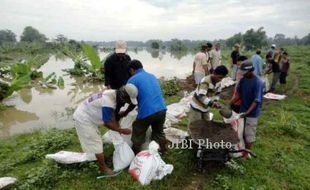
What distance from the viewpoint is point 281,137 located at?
6164mm

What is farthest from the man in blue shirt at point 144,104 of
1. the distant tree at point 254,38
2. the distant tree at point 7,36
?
the distant tree at point 7,36

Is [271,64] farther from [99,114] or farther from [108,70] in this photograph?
[99,114]

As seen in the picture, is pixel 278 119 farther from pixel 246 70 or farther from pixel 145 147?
pixel 145 147

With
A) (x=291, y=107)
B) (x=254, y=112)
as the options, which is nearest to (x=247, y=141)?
(x=254, y=112)

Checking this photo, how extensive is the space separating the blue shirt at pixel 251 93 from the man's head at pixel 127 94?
179 centimetres

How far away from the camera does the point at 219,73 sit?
4422mm

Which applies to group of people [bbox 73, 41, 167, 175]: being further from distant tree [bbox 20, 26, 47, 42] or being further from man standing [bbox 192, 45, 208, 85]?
distant tree [bbox 20, 26, 47, 42]

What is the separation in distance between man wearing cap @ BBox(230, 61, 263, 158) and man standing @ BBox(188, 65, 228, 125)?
0.37 metres

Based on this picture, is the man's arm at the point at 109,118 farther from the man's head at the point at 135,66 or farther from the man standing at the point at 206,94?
the man standing at the point at 206,94

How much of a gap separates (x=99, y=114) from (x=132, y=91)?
0.57 meters

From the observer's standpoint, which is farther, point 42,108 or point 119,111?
point 42,108

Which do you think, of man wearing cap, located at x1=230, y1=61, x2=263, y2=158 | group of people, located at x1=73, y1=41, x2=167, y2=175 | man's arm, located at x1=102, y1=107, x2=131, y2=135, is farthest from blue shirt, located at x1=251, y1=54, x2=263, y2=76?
man's arm, located at x1=102, y1=107, x2=131, y2=135

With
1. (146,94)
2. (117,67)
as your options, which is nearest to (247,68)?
(146,94)

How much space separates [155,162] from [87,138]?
1012 mm
